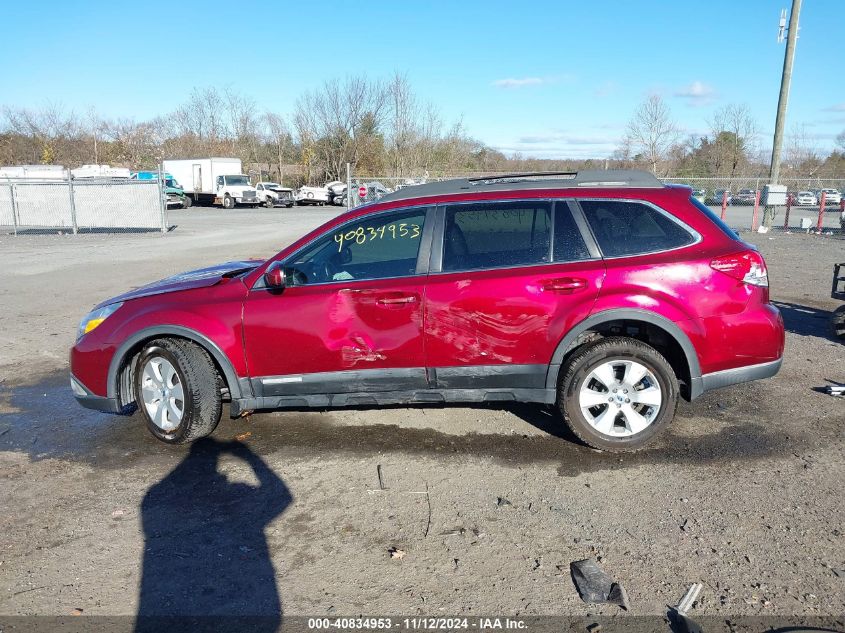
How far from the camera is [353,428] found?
499 cm

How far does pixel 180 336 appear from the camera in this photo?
4633 mm

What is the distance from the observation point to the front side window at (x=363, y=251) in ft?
14.9

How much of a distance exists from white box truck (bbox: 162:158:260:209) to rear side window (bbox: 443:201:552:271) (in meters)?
38.8

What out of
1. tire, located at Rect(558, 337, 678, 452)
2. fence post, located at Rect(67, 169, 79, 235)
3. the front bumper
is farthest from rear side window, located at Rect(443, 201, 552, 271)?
fence post, located at Rect(67, 169, 79, 235)

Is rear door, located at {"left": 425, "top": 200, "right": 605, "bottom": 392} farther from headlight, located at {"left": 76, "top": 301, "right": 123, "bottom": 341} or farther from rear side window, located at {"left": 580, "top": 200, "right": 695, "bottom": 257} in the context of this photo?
headlight, located at {"left": 76, "top": 301, "right": 123, "bottom": 341}

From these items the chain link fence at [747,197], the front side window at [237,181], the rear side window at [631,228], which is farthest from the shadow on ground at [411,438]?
the front side window at [237,181]

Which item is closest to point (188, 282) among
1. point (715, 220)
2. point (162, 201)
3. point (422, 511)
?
point (422, 511)

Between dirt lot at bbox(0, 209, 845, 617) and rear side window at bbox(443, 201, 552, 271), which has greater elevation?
rear side window at bbox(443, 201, 552, 271)

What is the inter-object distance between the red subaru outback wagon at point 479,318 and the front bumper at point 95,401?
0.06 feet

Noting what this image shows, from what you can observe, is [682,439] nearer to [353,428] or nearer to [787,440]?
[787,440]

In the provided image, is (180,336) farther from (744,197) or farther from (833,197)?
(833,197)

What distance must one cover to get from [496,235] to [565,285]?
0.64m

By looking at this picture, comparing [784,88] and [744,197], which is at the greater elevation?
[784,88]

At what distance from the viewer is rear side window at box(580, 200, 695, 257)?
14.2 feet
